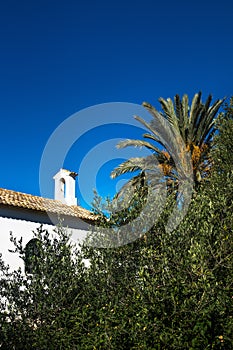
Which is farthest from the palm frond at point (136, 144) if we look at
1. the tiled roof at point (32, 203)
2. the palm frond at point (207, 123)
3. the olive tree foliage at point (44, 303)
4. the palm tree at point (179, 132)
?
the olive tree foliage at point (44, 303)

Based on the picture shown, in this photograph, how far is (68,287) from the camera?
17.7 ft

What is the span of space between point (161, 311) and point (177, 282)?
0.40 meters

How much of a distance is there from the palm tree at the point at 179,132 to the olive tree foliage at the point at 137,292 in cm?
811

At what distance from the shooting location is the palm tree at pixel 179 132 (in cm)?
1469

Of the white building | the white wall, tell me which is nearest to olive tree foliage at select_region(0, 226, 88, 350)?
the white building

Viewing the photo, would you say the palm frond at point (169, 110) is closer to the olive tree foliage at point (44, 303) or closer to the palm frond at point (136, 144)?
the palm frond at point (136, 144)

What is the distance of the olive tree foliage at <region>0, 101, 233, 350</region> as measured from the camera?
4.17 metres

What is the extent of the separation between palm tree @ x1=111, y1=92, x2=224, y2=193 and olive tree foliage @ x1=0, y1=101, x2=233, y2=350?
8.11 meters

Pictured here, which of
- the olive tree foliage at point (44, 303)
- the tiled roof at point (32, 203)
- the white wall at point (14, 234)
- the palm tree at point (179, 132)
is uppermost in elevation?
the palm tree at point (179, 132)

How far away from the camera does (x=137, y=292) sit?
15.5 feet

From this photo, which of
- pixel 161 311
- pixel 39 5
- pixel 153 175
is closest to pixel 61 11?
pixel 39 5

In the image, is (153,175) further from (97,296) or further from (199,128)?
(97,296)

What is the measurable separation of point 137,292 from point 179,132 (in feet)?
35.6

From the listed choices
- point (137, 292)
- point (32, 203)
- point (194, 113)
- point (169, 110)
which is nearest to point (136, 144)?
point (169, 110)
